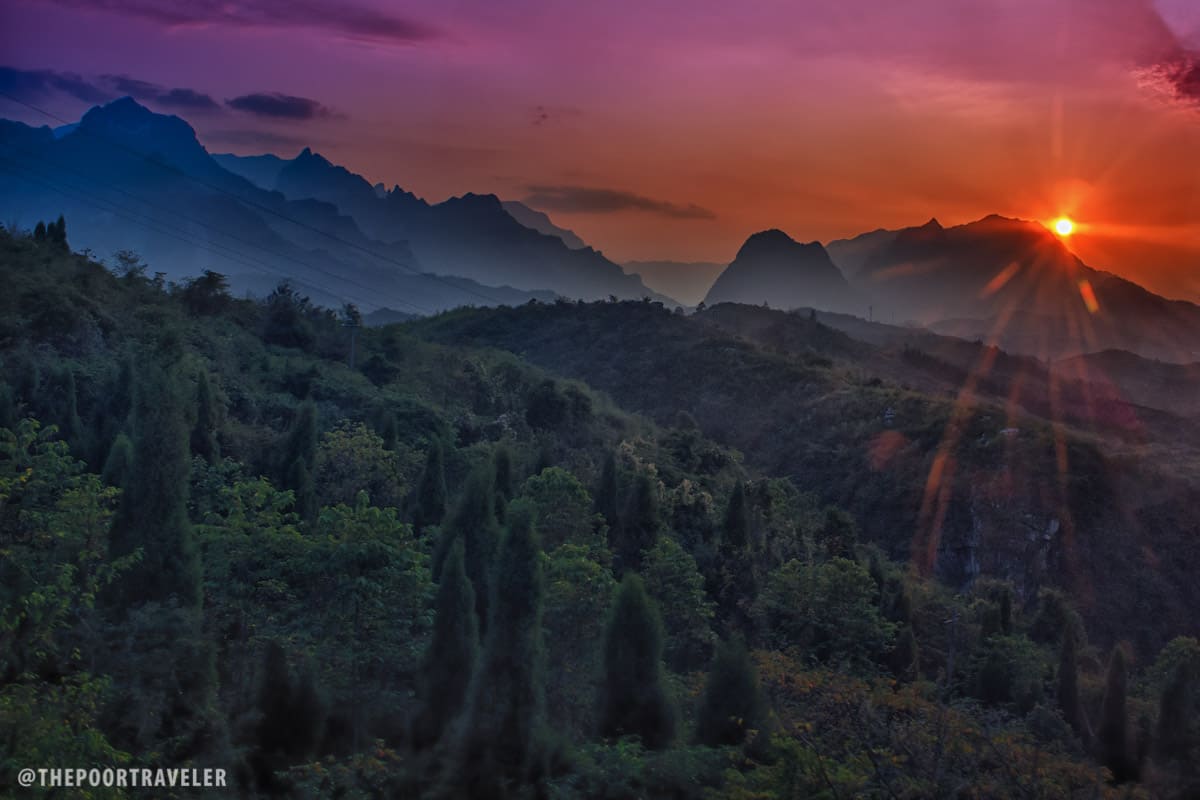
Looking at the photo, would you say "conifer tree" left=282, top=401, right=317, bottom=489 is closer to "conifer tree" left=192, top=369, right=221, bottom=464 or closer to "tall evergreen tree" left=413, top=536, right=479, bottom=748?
"conifer tree" left=192, top=369, right=221, bottom=464

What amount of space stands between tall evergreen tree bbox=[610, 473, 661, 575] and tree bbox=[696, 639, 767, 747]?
885cm

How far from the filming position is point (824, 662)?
1919 centimetres

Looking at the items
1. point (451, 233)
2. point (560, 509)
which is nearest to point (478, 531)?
point (560, 509)

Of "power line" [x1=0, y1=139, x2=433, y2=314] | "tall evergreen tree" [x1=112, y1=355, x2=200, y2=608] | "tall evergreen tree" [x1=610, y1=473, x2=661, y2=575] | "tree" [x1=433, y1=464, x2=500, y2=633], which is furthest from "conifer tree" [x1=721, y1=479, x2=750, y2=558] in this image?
"power line" [x1=0, y1=139, x2=433, y2=314]

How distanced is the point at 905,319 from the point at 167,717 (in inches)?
A: 6464

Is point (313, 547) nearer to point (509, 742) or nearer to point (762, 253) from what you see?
point (509, 742)

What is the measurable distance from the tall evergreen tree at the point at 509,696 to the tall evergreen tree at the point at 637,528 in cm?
967

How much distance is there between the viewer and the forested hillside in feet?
34.8

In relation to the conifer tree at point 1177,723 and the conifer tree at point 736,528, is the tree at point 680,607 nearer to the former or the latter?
the conifer tree at point 736,528

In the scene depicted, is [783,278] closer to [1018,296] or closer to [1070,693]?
[1018,296]

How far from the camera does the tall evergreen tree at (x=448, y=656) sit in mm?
12297

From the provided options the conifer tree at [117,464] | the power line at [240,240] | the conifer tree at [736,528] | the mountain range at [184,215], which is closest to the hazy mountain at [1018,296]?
the mountain range at [184,215]

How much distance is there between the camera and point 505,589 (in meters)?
11.6

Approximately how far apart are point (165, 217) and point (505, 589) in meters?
152
